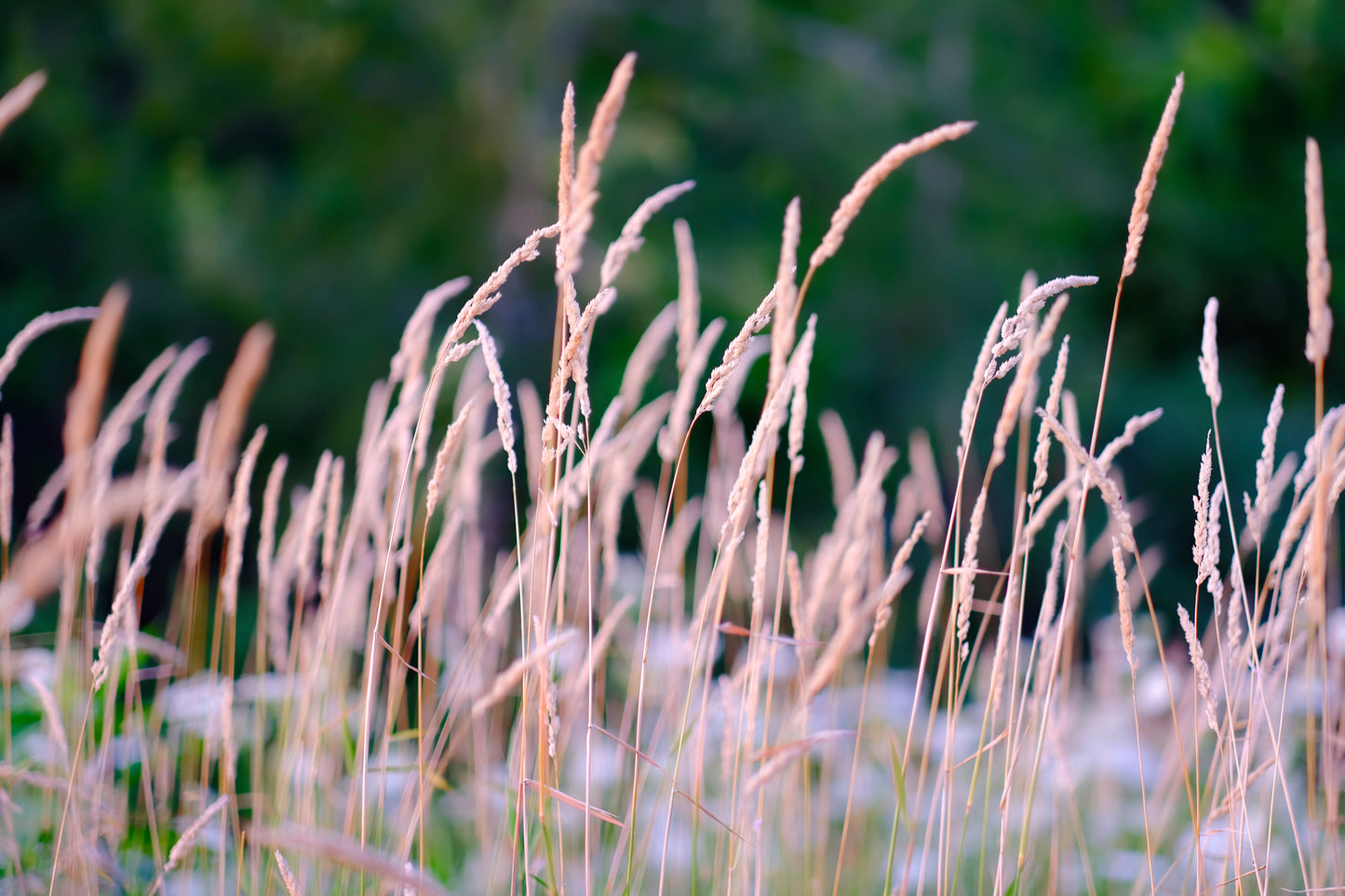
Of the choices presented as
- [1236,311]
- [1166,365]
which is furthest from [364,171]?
[1236,311]

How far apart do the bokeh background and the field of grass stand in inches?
110

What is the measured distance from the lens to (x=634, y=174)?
4691 millimetres

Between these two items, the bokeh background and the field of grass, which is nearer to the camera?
the field of grass

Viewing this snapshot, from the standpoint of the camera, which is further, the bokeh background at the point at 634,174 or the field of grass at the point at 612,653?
the bokeh background at the point at 634,174

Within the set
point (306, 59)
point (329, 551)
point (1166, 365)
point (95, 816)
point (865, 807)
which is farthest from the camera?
point (1166, 365)

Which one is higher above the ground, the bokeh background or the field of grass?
the bokeh background

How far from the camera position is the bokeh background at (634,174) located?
181 inches

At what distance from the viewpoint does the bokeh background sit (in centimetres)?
460

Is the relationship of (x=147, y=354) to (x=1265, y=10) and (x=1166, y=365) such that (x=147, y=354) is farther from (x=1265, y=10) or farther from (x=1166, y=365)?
(x=1265, y=10)

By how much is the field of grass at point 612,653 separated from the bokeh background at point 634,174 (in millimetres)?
2784

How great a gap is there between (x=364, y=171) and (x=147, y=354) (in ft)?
4.70

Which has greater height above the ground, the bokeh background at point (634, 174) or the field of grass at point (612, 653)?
the bokeh background at point (634, 174)

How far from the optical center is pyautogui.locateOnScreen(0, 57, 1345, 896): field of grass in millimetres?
831

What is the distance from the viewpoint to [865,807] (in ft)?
6.21
